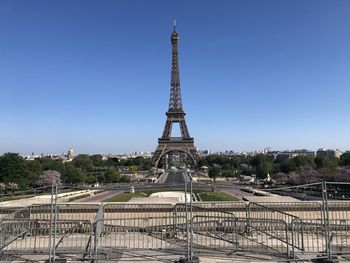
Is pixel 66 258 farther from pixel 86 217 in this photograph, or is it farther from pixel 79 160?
pixel 79 160

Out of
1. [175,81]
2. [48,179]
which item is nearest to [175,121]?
[175,81]

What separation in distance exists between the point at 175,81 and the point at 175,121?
10.8 metres

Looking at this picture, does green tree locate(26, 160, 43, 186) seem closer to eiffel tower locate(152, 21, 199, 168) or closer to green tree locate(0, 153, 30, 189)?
green tree locate(0, 153, 30, 189)

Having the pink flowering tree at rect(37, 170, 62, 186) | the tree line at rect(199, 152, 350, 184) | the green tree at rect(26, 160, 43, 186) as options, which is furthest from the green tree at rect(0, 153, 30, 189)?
the tree line at rect(199, 152, 350, 184)

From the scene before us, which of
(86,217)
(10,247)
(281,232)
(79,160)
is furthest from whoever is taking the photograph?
(79,160)

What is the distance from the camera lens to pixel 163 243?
37.5 ft

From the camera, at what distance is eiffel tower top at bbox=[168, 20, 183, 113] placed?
9769cm

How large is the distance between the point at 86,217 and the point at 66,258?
21.3 ft

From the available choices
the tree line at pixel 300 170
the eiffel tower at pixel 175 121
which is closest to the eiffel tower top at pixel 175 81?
the eiffel tower at pixel 175 121

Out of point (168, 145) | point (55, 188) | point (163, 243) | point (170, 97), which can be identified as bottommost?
point (163, 243)

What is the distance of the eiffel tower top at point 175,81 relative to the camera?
320 ft

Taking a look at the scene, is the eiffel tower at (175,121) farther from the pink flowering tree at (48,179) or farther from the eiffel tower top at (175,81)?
the pink flowering tree at (48,179)

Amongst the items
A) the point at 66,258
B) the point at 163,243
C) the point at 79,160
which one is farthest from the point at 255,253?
the point at 79,160

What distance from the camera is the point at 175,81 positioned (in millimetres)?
100312
